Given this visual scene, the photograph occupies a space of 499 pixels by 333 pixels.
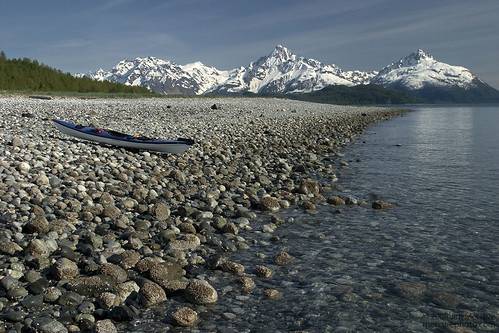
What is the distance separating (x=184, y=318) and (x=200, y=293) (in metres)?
0.65

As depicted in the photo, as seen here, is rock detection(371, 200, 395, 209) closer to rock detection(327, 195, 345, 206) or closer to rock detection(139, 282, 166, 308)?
rock detection(327, 195, 345, 206)

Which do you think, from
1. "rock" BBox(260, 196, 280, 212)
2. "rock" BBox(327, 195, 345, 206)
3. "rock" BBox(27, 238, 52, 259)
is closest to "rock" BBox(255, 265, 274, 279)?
"rock" BBox(27, 238, 52, 259)

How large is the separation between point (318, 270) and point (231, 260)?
67.6 inches

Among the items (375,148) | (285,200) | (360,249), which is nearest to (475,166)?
(375,148)

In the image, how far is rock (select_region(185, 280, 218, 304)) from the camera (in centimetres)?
612

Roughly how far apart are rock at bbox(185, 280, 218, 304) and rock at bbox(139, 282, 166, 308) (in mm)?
399

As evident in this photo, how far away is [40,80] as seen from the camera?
→ 81.7m

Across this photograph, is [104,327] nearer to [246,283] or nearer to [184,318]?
[184,318]

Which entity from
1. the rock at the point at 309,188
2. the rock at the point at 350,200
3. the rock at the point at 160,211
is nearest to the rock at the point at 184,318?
the rock at the point at 160,211

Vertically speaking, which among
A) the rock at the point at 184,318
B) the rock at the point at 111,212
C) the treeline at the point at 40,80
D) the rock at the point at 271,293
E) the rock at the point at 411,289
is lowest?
the rock at the point at 411,289

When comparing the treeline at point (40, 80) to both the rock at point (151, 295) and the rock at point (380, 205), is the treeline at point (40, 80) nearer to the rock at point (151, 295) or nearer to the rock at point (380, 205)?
the rock at point (380, 205)

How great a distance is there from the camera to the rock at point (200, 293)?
6117 millimetres

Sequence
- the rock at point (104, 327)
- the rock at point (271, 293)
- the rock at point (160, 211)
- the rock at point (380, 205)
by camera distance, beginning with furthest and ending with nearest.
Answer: the rock at point (380, 205)
the rock at point (160, 211)
the rock at point (271, 293)
the rock at point (104, 327)

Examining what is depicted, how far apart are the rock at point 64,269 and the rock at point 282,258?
3.68 m
